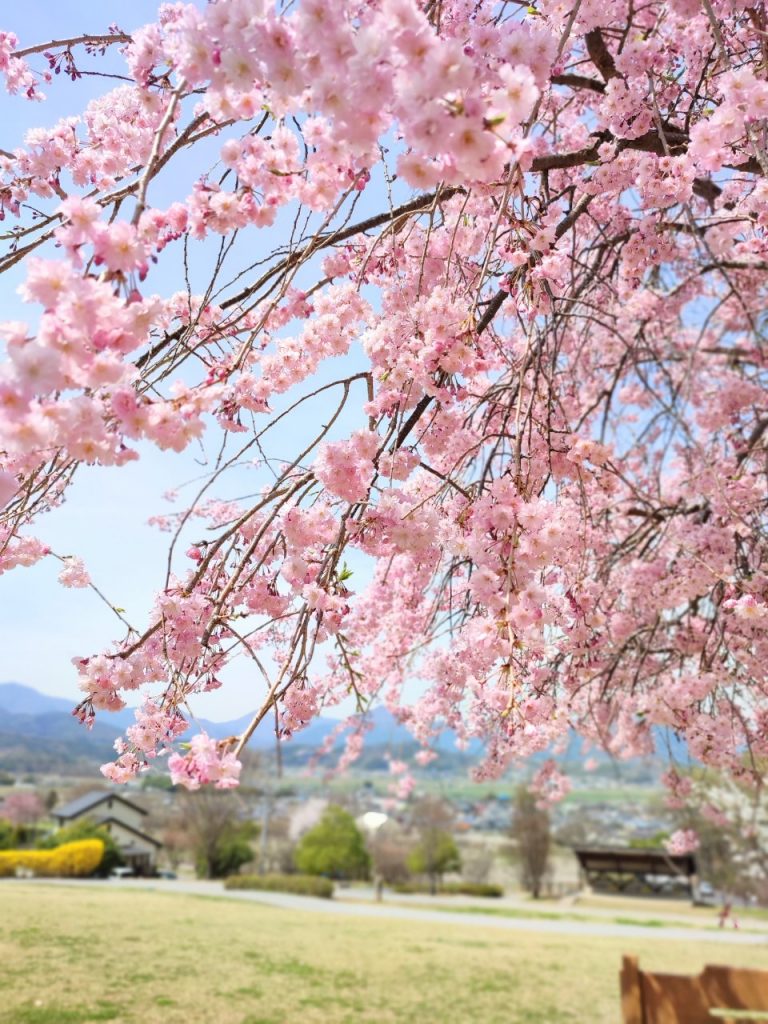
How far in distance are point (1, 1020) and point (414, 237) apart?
467cm

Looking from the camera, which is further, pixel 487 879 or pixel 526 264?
pixel 487 879

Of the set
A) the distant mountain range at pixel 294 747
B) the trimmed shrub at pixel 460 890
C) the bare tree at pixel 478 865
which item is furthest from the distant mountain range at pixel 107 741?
the bare tree at pixel 478 865

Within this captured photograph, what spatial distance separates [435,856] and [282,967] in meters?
15.2

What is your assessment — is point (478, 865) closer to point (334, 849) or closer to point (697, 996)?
point (334, 849)

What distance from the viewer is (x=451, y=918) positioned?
12562 millimetres

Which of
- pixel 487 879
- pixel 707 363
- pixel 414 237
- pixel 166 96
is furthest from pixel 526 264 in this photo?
pixel 487 879

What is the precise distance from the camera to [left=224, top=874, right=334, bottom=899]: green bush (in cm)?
1533

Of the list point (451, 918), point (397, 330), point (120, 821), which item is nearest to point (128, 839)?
point (120, 821)

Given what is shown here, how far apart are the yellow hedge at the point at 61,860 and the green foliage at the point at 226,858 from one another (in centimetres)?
489

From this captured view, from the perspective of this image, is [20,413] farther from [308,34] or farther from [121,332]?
[308,34]

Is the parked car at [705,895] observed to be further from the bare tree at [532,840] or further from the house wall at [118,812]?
the house wall at [118,812]

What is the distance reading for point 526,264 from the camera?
5.57 ft

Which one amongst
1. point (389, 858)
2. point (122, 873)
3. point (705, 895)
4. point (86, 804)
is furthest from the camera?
point (389, 858)

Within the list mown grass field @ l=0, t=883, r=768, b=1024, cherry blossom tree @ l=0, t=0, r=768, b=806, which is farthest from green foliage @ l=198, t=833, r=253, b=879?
cherry blossom tree @ l=0, t=0, r=768, b=806
